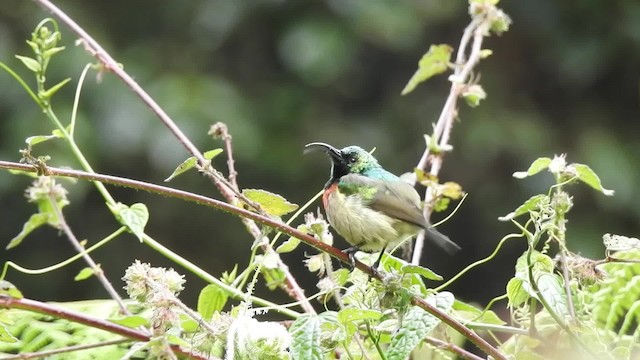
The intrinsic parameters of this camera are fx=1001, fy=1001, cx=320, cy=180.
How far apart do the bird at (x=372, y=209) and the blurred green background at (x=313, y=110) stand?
2376mm

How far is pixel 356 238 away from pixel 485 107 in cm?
315

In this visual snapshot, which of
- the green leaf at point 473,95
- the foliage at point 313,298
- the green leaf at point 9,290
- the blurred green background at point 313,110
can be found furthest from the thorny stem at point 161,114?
the blurred green background at point 313,110

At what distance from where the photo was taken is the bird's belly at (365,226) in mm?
1214

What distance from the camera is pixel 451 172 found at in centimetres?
443

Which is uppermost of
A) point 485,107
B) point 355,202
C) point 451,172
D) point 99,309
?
point 485,107

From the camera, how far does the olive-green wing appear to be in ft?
4.01

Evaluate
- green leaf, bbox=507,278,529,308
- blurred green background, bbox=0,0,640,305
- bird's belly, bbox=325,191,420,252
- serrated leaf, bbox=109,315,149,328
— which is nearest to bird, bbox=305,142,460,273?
bird's belly, bbox=325,191,420,252

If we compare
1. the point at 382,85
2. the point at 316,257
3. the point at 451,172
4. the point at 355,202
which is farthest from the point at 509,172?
the point at 316,257

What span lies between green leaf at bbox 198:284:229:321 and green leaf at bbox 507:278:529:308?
0.29 metres

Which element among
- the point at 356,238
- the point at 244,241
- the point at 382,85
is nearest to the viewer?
the point at 356,238

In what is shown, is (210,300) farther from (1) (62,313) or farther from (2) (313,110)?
(2) (313,110)

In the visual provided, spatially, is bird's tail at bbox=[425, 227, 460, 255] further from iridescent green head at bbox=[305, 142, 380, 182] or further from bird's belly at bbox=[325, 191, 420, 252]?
iridescent green head at bbox=[305, 142, 380, 182]

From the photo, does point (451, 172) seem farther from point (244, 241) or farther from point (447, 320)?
point (447, 320)

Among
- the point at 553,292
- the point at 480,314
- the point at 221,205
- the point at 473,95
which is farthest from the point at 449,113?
the point at 221,205
